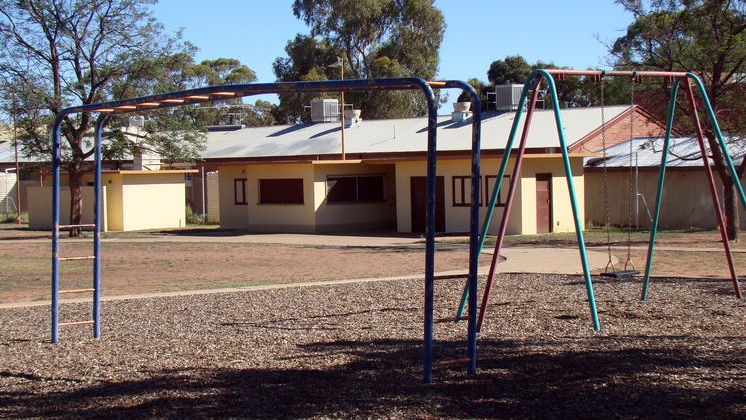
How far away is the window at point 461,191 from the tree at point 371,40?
3012 centimetres

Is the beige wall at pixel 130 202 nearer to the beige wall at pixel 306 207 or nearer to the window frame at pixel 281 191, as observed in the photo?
the beige wall at pixel 306 207

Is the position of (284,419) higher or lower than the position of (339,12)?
lower

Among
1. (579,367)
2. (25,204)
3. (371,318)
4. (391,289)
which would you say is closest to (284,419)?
(579,367)

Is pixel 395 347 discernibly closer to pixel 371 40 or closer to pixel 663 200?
pixel 663 200

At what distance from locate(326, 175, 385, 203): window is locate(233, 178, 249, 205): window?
13.8 feet

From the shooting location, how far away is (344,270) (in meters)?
19.4

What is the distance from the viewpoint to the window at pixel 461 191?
2997 centimetres

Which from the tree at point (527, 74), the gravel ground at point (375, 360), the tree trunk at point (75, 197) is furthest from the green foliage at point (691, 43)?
the tree at point (527, 74)

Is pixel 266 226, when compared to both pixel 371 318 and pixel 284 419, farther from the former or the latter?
pixel 284 419

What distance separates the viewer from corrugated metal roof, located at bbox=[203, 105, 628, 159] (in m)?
33.1

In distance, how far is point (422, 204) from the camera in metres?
31.5

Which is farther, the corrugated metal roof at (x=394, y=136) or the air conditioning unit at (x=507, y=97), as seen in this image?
the air conditioning unit at (x=507, y=97)

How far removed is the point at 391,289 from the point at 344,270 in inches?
187

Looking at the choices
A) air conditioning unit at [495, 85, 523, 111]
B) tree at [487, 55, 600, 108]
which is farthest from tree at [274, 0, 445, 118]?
air conditioning unit at [495, 85, 523, 111]
